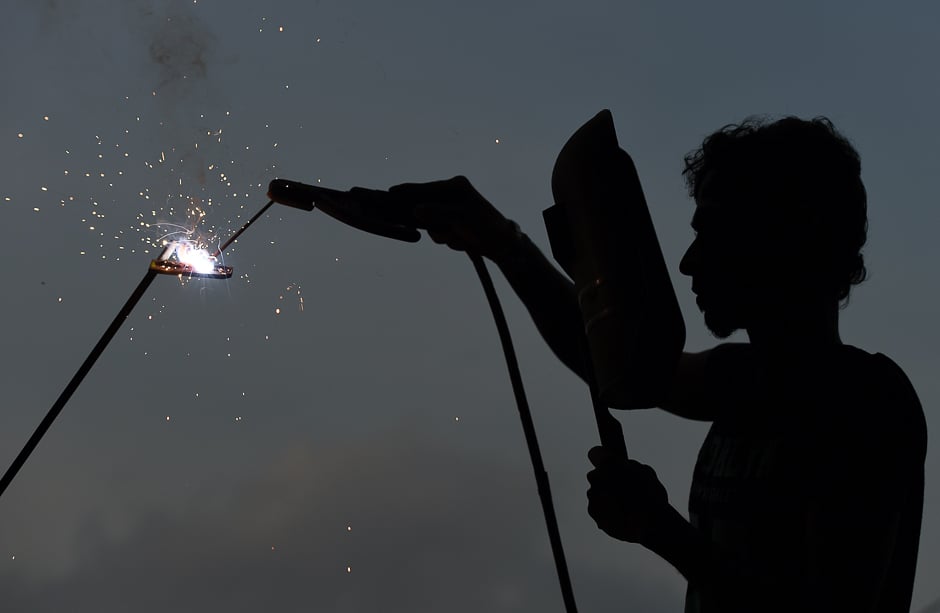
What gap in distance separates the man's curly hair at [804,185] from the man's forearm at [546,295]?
51 cm

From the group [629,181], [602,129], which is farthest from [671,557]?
[602,129]

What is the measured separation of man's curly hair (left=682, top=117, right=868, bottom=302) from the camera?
7.30 ft

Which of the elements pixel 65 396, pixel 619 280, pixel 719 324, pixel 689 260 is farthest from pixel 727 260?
pixel 65 396

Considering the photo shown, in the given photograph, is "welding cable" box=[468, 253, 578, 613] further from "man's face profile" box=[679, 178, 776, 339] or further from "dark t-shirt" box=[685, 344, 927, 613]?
"man's face profile" box=[679, 178, 776, 339]

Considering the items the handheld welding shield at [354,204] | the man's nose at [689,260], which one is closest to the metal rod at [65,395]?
the handheld welding shield at [354,204]

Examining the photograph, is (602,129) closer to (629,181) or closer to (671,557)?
(629,181)

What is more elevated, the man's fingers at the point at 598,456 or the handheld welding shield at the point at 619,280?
the handheld welding shield at the point at 619,280

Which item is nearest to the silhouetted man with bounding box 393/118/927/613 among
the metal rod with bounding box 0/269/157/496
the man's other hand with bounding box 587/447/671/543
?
the man's other hand with bounding box 587/447/671/543

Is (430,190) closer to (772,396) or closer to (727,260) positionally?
(727,260)

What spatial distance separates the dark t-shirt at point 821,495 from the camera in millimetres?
1862

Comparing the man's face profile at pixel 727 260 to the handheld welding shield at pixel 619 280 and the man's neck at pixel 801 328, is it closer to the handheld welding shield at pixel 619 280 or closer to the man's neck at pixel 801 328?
the man's neck at pixel 801 328

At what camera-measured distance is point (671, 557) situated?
189 centimetres

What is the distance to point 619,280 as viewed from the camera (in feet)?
6.05

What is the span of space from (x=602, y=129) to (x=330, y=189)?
692 mm
